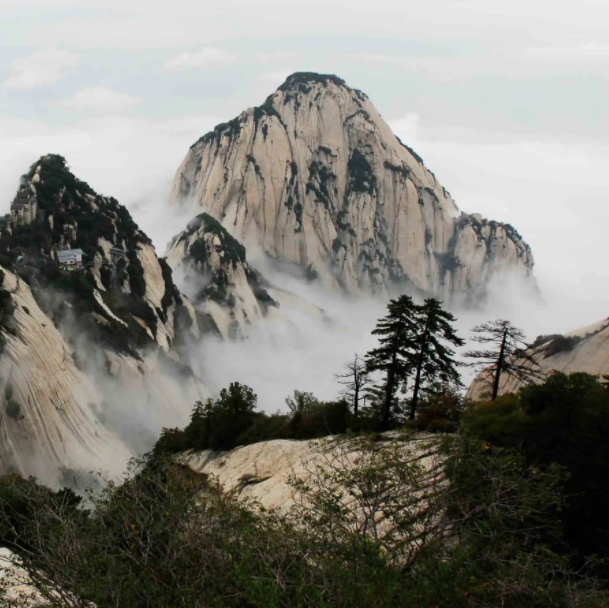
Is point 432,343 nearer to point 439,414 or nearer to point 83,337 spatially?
point 439,414

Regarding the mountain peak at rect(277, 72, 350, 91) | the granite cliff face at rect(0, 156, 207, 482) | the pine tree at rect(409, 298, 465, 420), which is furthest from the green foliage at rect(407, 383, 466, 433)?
the mountain peak at rect(277, 72, 350, 91)

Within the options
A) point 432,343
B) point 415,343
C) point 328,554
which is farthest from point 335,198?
point 328,554

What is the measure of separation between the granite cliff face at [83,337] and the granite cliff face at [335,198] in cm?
7556

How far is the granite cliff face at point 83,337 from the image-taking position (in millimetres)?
43906

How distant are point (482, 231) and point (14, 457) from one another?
17608 cm

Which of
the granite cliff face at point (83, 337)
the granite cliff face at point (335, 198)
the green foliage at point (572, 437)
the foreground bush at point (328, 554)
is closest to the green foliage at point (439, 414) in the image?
the green foliage at point (572, 437)

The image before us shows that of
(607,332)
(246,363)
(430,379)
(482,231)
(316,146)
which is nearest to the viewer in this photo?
(430,379)

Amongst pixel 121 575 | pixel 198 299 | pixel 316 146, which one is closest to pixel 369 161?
pixel 316 146

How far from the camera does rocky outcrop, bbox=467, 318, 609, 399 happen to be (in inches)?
1328

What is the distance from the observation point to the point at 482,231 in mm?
197000

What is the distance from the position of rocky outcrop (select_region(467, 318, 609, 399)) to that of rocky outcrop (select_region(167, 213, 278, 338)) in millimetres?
65895

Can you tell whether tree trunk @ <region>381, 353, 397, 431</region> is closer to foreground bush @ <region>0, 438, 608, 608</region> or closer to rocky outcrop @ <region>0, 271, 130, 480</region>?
foreground bush @ <region>0, 438, 608, 608</region>

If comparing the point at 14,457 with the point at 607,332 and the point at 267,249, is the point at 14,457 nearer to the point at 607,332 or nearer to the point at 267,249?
the point at 607,332

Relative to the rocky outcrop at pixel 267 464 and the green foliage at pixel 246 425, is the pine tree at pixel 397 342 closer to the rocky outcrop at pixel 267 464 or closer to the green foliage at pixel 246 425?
the green foliage at pixel 246 425
